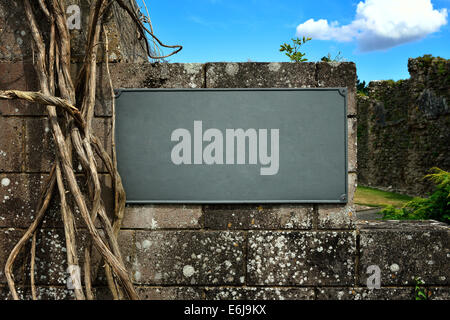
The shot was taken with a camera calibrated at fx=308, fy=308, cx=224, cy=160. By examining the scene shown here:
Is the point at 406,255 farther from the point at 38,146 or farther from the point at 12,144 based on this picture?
the point at 12,144

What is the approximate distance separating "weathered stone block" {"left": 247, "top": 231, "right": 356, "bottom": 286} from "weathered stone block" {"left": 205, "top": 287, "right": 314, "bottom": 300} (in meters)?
0.05

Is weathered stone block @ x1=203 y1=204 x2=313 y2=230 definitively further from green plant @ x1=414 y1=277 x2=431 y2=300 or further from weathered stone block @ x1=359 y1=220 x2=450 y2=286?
green plant @ x1=414 y1=277 x2=431 y2=300

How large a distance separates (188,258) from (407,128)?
10611mm

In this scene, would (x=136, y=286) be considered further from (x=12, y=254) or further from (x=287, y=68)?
(x=287, y=68)

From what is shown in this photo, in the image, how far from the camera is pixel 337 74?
7.02 ft

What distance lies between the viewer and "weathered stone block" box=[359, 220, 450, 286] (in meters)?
2.11

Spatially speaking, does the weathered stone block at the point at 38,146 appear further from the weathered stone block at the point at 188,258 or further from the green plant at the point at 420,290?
the green plant at the point at 420,290

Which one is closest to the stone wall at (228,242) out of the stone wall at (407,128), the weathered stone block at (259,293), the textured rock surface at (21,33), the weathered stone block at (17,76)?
the weathered stone block at (259,293)

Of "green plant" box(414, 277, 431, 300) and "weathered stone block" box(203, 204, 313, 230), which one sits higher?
"weathered stone block" box(203, 204, 313, 230)

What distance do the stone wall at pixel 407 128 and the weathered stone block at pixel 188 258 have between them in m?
6.82

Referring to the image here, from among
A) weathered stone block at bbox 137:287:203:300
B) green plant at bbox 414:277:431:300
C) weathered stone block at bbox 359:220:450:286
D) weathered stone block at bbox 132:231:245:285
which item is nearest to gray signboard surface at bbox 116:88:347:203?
weathered stone block at bbox 132:231:245:285

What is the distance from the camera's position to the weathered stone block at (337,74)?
2.13 meters

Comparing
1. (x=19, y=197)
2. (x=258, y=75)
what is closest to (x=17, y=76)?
(x=19, y=197)
